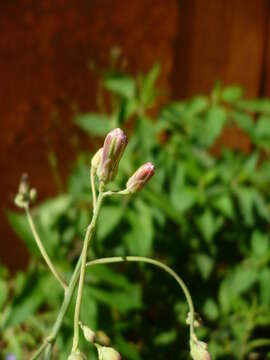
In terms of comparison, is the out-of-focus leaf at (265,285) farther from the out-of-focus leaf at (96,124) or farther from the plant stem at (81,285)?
the plant stem at (81,285)

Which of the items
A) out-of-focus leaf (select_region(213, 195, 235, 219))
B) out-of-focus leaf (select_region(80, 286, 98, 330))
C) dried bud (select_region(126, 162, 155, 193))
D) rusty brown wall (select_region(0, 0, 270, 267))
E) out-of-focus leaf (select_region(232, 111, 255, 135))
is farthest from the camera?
rusty brown wall (select_region(0, 0, 270, 267))

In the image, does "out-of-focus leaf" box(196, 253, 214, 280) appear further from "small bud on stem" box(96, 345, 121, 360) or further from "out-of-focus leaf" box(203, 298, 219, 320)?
"small bud on stem" box(96, 345, 121, 360)

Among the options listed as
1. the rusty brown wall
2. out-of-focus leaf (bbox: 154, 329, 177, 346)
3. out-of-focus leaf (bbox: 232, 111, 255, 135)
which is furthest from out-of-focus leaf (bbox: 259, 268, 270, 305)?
the rusty brown wall

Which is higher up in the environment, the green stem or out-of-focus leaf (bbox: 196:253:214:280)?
the green stem

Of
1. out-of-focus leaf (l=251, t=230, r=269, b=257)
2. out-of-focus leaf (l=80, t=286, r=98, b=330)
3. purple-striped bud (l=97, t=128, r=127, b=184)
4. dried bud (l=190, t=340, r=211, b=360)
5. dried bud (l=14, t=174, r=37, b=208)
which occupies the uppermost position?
purple-striped bud (l=97, t=128, r=127, b=184)

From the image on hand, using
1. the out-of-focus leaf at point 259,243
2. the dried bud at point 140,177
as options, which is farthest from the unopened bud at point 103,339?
the out-of-focus leaf at point 259,243

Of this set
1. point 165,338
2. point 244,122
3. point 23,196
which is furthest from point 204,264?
point 23,196

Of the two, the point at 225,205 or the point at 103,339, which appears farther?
the point at 225,205

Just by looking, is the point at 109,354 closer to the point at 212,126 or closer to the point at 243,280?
the point at 243,280
